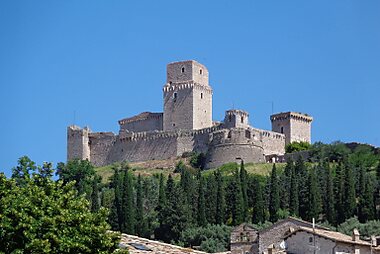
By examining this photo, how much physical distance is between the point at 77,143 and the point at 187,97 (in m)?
13.5

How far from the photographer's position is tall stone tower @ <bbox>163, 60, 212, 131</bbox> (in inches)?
4183

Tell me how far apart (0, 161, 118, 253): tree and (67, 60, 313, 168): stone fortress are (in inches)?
2801

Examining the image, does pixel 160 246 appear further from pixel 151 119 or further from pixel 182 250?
pixel 151 119

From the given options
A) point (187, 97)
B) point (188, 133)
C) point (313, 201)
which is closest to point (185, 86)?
point (187, 97)

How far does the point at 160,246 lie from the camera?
28.8 metres

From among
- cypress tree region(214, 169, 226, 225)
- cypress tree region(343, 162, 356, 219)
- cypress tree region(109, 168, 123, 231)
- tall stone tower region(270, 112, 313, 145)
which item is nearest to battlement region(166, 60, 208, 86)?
tall stone tower region(270, 112, 313, 145)

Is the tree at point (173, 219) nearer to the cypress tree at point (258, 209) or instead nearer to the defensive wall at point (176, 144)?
the cypress tree at point (258, 209)

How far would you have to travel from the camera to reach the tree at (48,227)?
26.5 m

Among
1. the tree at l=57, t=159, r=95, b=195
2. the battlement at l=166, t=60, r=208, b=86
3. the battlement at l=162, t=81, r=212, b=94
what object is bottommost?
the tree at l=57, t=159, r=95, b=195

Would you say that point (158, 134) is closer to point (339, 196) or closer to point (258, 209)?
point (258, 209)

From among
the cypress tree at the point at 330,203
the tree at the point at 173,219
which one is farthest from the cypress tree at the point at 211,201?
the cypress tree at the point at 330,203

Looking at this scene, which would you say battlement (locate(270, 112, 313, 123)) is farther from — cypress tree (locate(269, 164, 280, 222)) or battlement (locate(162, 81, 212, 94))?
cypress tree (locate(269, 164, 280, 222))

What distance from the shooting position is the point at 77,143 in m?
112

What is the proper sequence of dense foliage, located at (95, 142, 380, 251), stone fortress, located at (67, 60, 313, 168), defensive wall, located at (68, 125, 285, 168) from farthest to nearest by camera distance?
stone fortress, located at (67, 60, 313, 168) < defensive wall, located at (68, 125, 285, 168) < dense foliage, located at (95, 142, 380, 251)
